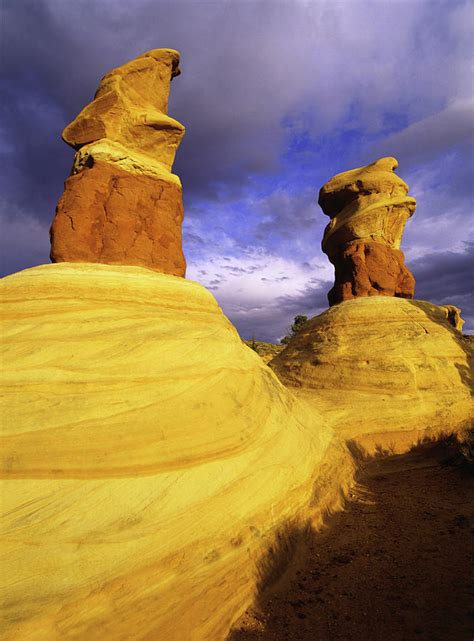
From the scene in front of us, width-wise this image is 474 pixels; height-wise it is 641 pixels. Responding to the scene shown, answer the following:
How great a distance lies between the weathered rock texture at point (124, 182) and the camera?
632 cm

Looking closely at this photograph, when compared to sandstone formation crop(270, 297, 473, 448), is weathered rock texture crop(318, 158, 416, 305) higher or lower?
higher

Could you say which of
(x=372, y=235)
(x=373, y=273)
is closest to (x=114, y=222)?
(x=373, y=273)

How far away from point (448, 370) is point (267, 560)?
826cm

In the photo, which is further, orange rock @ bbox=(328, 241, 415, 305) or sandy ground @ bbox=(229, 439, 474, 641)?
orange rock @ bbox=(328, 241, 415, 305)

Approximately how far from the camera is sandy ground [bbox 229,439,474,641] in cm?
302

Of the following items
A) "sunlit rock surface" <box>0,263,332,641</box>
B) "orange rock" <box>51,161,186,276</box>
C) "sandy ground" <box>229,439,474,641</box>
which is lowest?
"sandy ground" <box>229,439,474,641</box>

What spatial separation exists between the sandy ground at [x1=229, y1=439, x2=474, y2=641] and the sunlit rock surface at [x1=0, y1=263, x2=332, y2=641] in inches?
16.4

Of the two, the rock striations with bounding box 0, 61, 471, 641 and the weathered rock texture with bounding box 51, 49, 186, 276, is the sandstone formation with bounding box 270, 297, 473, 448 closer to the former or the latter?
the rock striations with bounding box 0, 61, 471, 641

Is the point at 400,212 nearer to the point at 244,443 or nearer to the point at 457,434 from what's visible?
the point at 457,434

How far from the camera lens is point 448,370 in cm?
976

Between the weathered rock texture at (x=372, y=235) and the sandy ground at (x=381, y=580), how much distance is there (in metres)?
7.78

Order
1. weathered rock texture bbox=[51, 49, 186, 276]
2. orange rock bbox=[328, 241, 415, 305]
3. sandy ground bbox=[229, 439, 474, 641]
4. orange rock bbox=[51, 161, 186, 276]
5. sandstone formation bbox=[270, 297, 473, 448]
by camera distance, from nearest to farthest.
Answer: sandy ground bbox=[229, 439, 474, 641], orange rock bbox=[51, 161, 186, 276], weathered rock texture bbox=[51, 49, 186, 276], sandstone formation bbox=[270, 297, 473, 448], orange rock bbox=[328, 241, 415, 305]

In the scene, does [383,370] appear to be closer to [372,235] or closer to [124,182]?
[372,235]

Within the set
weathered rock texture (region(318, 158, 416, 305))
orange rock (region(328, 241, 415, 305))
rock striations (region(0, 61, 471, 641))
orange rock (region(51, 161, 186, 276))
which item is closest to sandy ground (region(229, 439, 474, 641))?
rock striations (region(0, 61, 471, 641))
